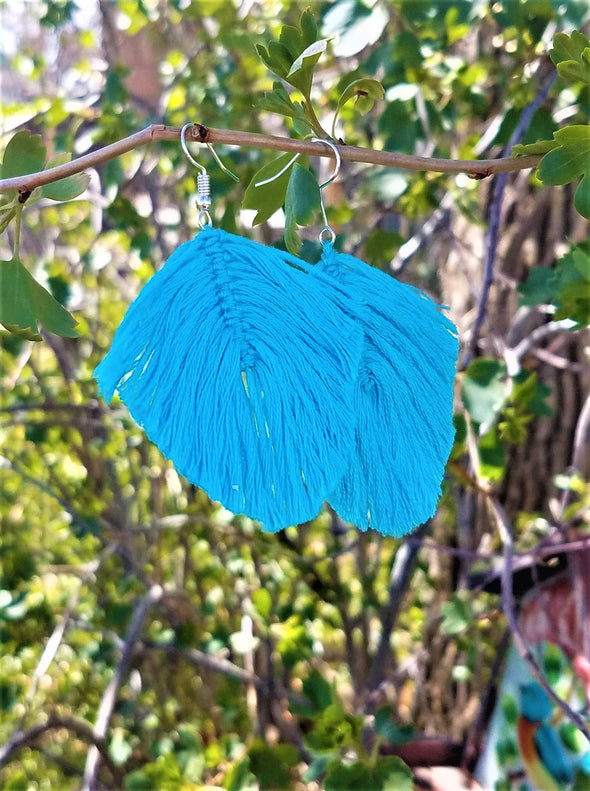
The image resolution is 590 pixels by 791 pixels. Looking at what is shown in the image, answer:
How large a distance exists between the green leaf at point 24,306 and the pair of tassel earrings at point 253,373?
0.08m

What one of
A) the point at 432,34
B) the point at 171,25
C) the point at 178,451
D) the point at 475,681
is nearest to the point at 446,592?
the point at 475,681

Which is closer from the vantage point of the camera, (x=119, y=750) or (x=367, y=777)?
(x=367, y=777)

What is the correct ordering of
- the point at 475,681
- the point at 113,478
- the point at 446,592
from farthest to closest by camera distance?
the point at 113,478, the point at 446,592, the point at 475,681

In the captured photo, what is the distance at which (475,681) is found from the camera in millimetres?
1362

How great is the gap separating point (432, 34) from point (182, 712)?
1.56 metres

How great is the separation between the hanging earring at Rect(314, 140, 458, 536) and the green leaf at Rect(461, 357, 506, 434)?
0.33 meters

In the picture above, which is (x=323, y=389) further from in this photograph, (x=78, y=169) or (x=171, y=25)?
(x=171, y=25)

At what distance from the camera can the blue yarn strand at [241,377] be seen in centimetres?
46

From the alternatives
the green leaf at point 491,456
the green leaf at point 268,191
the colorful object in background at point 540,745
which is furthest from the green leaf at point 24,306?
the colorful object in background at point 540,745

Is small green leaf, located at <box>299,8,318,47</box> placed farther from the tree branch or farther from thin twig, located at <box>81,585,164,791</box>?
thin twig, located at <box>81,585,164,791</box>

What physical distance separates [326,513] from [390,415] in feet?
3.35

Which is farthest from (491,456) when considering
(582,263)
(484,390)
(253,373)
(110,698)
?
(110,698)

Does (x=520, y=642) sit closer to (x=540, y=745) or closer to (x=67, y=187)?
(x=540, y=745)

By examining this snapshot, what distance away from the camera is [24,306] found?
1.70 feet
